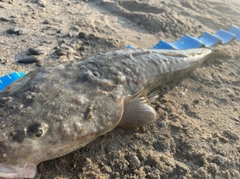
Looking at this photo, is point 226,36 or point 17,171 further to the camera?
point 226,36

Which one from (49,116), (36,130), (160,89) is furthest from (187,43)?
(36,130)

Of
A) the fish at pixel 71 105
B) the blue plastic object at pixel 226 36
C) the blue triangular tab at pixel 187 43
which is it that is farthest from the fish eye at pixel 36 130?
the blue plastic object at pixel 226 36

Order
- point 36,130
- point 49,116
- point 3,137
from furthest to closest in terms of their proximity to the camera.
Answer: point 49,116 < point 36,130 < point 3,137

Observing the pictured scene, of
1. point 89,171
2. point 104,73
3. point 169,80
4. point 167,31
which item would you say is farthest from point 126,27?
point 89,171

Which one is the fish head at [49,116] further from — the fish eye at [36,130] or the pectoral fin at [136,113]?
the pectoral fin at [136,113]

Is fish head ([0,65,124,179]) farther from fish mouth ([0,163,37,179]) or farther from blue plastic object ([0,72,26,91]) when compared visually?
blue plastic object ([0,72,26,91])

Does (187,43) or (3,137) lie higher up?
(3,137)

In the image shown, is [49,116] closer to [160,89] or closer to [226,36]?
[160,89]
